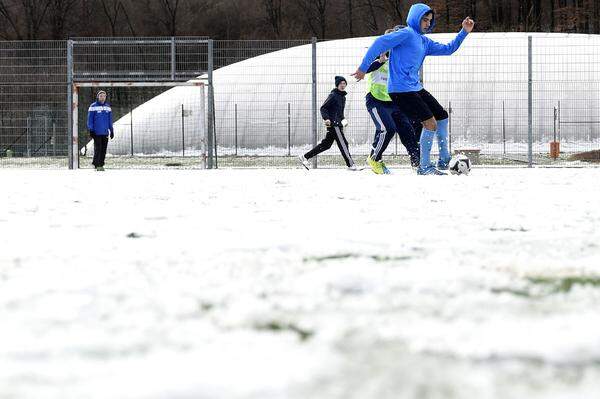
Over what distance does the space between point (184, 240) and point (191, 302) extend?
119cm

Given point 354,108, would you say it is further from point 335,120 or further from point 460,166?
point 460,166

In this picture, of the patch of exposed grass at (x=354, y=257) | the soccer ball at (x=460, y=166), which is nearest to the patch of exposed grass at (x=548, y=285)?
the patch of exposed grass at (x=354, y=257)

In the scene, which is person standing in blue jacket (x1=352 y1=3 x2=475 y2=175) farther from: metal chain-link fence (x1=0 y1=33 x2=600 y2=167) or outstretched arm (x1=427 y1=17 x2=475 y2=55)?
metal chain-link fence (x1=0 y1=33 x2=600 y2=167)

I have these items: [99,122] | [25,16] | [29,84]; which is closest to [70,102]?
[99,122]

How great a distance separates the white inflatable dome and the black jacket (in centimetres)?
617

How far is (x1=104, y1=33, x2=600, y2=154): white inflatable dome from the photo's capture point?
18.7 metres

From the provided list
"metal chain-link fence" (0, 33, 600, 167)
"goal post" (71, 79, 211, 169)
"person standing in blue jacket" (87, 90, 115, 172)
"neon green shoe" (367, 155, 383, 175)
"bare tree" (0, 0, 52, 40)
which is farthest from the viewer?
"bare tree" (0, 0, 52, 40)

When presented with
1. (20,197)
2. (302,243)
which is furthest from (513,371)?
(20,197)

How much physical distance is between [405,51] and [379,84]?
5.36ft

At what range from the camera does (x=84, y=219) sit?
394cm

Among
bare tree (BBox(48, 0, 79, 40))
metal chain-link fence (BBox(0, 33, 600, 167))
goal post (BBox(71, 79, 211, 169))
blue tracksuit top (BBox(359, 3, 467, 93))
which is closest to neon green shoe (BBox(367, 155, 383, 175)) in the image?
blue tracksuit top (BBox(359, 3, 467, 93))

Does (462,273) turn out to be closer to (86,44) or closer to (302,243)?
(302,243)

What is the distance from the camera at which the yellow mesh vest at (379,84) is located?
10062 millimetres

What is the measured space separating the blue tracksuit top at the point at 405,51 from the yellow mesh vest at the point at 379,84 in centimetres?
143
